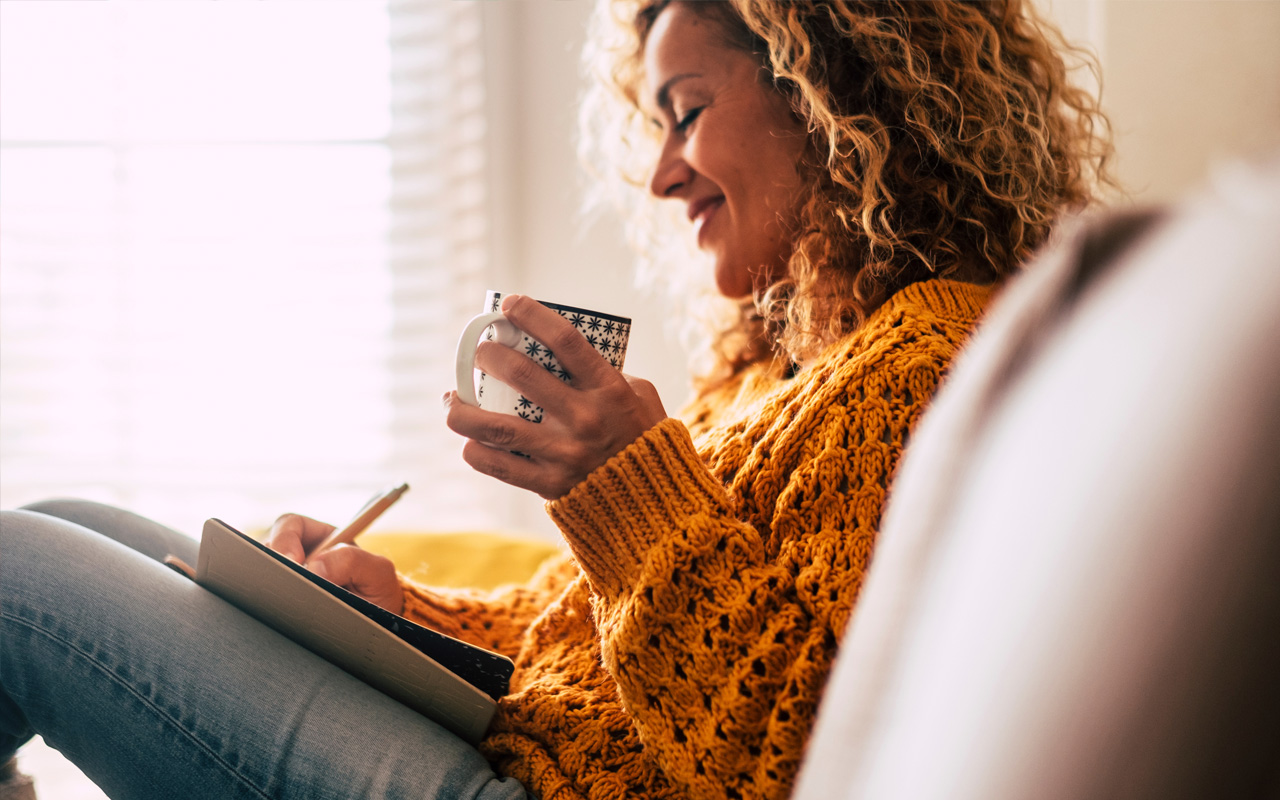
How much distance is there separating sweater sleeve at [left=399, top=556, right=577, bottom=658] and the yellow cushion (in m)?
0.32

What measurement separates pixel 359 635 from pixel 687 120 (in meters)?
0.60

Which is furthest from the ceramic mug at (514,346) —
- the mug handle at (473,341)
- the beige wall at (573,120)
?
Answer: the beige wall at (573,120)

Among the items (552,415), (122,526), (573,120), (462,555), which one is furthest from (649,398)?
(573,120)

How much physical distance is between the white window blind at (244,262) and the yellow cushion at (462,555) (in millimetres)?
462

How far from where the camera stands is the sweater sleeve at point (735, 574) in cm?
50

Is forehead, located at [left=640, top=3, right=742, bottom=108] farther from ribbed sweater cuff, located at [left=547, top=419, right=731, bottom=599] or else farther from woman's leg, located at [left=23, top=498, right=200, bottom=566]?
woman's leg, located at [left=23, top=498, right=200, bottom=566]

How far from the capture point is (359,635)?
0.58 meters

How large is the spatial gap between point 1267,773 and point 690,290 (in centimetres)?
101

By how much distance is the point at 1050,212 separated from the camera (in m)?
0.74

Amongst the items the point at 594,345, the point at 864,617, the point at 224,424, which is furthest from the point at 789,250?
the point at 224,424

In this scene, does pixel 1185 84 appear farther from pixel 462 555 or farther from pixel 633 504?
pixel 462 555

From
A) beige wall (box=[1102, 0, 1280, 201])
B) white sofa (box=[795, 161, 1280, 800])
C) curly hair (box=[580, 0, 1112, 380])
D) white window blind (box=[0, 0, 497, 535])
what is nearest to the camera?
white sofa (box=[795, 161, 1280, 800])

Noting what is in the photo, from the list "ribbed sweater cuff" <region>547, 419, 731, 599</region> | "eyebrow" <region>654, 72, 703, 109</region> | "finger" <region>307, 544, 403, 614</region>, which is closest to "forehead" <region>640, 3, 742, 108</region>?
"eyebrow" <region>654, 72, 703, 109</region>

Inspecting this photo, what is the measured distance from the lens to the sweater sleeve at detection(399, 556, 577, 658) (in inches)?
31.3
